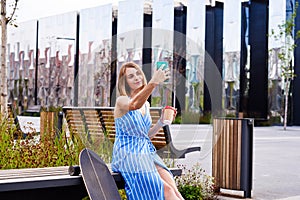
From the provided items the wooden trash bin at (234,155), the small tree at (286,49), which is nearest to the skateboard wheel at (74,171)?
the wooden trash bin at (234,155)

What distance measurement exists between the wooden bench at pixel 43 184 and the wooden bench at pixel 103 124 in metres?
2.68

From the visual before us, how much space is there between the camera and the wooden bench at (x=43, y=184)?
3014mm

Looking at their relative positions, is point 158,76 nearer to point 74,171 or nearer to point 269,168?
point 74,171

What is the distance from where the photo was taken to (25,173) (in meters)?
3.37

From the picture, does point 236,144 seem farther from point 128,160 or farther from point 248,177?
point 128,160

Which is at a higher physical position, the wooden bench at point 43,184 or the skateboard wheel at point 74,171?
the skateboard wheel at point 74,171

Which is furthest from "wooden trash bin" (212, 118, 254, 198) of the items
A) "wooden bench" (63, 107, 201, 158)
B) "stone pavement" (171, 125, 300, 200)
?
"wooden bench" (63, 107, 201, 158)

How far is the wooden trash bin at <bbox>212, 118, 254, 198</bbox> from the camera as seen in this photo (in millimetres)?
5219

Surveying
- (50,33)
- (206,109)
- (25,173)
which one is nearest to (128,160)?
(25,173)

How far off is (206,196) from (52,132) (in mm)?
1618

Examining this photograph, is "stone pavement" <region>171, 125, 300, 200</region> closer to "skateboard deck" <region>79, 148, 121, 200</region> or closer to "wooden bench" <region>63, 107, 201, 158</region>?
"wooden bench" <region>63, 107, 201, 158</region>

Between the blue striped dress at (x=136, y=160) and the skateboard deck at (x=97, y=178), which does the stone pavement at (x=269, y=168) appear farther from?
the skateboard deck at (x=97, y=178)

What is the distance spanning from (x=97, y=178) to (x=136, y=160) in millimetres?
297

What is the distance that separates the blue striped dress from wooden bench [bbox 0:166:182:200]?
0.11 m
